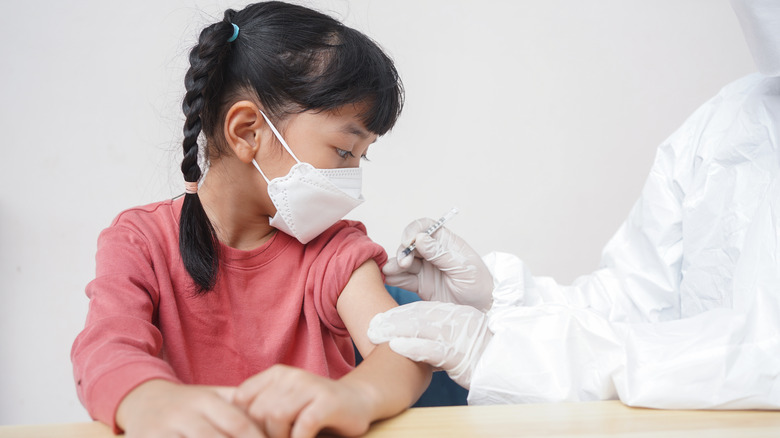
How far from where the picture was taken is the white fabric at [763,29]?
0.95 meters

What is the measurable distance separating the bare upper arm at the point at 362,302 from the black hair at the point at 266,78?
246 millimetres

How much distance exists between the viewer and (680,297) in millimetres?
1269

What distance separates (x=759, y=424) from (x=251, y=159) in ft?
2.77

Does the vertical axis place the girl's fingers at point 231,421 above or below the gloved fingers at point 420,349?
above

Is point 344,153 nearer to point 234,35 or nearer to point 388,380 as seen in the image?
point 234,35

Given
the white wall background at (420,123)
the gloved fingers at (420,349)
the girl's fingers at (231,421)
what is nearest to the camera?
the girl's fingers at (231,421)

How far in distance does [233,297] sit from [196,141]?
0.97 feet

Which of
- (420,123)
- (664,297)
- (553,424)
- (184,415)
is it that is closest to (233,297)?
(184,415)

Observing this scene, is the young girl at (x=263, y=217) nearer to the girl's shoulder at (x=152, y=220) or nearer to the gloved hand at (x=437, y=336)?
the girl's shoulder at (x=152, y=220)

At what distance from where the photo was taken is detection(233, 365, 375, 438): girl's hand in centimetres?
54

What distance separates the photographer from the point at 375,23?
1948 millimetres

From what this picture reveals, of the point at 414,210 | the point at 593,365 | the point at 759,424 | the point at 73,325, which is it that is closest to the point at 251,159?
the point at 593,365

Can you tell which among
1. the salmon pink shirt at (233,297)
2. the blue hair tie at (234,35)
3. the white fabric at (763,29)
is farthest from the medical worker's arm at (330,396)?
the white fabric at (763,29)

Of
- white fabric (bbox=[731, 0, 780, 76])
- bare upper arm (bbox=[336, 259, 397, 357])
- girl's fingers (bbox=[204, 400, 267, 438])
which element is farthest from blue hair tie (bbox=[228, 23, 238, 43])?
white fabric (bbox=[731, 0, 780, 76])
